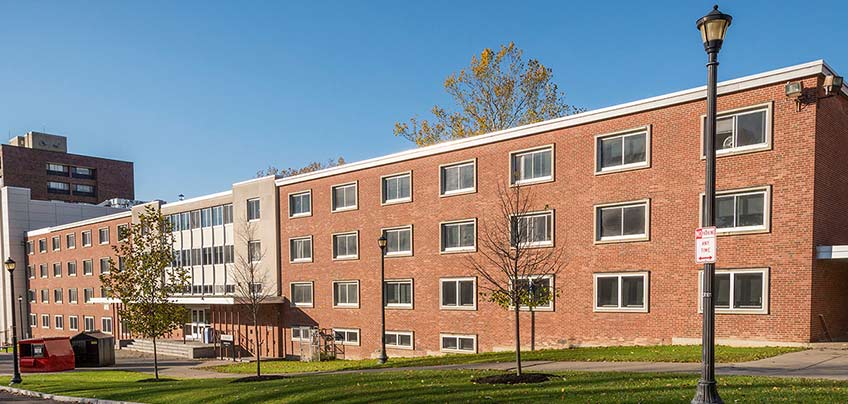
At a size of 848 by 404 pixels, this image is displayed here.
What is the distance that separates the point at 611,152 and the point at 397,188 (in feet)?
40.5

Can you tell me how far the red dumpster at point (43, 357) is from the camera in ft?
105

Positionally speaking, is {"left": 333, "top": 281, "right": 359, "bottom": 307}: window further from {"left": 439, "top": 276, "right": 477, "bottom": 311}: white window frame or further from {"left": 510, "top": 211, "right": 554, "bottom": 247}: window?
{"left": 510, "top": 211, "right": 554, "bottom": 247}: window

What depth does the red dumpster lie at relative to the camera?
1261 inches

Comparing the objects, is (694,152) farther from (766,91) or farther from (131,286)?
(131,286)

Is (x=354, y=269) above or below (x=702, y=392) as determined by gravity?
below

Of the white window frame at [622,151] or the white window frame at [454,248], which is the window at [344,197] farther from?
the white window frame at [622,151]

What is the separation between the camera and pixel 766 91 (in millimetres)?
18922

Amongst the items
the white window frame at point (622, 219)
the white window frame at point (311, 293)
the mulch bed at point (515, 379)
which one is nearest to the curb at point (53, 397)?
the mulch bed at point (515, 379)

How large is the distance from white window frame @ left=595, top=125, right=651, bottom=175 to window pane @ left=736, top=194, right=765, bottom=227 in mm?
3441

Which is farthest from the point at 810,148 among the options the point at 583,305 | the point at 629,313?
the point at 583,305

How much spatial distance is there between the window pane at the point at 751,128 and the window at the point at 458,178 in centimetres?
1150

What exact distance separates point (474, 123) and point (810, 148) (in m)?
23.9

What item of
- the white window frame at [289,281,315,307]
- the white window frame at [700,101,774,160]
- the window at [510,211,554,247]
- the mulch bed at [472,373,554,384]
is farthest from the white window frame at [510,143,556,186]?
the white window frame at [289,281,315,307]

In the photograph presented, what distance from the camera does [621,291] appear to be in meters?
22.2
